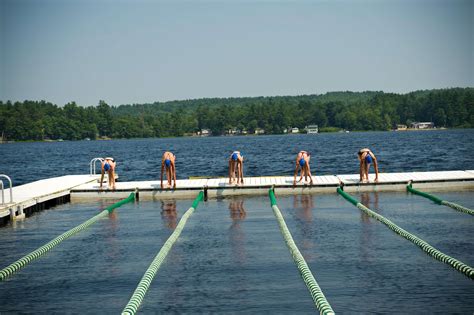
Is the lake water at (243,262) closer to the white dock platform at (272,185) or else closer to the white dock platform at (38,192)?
the white dock platform at (38,192)

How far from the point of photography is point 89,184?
1150 inches

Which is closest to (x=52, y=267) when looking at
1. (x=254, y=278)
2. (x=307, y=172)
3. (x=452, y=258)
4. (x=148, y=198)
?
(x=254, y=278)

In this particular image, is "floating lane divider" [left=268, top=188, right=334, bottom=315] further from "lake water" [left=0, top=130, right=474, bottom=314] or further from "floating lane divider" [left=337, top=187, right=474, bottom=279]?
"floating lane divider" [left=337, top=187, right=474, bottom=279]

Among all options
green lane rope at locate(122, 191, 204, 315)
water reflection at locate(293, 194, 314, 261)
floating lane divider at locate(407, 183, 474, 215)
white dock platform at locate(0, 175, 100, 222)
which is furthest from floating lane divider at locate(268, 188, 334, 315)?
white dock platform at locate(0, 175, 100, 222)

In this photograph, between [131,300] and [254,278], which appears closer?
[131,300]

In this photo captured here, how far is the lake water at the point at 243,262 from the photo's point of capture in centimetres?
1230

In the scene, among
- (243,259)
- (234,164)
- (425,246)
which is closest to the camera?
(243,259)

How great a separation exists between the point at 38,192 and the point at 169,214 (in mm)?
6090

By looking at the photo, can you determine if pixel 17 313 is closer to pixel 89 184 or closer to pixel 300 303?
pixel 300 303

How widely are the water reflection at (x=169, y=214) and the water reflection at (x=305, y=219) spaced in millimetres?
3798

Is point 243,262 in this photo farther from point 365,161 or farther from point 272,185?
point 365,161

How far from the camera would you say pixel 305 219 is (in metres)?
21.4

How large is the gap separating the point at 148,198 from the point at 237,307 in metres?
15.2

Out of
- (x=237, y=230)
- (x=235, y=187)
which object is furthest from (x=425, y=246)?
(x=235, y=187)
